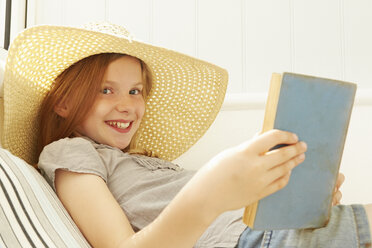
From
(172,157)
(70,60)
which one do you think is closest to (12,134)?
(70,60)

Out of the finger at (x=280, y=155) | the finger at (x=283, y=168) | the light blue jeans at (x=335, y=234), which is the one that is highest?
the finger at (x=280, y=155)

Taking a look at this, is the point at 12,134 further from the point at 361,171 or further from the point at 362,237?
the point at 361,171

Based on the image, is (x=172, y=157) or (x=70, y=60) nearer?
(x=70, y=60)

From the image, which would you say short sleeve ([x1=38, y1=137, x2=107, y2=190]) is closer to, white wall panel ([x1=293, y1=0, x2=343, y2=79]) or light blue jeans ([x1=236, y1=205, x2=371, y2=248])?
light blue jeans ([x1=236, y1=205, x2=371, y2=248])

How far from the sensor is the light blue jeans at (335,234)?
0.60 meters

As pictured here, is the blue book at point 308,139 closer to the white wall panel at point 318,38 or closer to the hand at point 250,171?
the hand at point 250,171

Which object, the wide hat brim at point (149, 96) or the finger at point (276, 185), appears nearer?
the finger at point (276, 185)

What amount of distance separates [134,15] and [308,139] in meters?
1.00

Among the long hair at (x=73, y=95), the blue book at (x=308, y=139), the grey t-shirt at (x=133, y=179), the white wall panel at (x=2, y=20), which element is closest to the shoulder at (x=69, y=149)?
the grey t-shirt at (x=133, y=179)

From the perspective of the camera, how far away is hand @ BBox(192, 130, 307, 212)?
1.71ft

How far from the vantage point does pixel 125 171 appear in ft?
2.82

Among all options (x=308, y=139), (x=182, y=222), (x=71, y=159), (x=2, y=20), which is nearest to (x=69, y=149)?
(x=71, y=159)

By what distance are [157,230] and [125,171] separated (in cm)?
29

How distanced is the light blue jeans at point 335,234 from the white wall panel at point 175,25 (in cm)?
86
